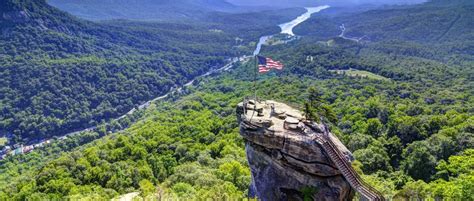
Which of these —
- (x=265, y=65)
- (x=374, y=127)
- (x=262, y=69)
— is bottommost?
(x=374, y=127)

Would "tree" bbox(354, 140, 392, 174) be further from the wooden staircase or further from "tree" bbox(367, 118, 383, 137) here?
the wooden staircase

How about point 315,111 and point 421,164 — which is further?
point 421,164

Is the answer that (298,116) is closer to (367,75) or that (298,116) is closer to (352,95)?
(352,95)

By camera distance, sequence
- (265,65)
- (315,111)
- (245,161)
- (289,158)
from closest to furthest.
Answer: (289,158), (315,111), (265,65), (245,161)

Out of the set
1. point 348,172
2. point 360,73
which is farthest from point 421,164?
point 360,73

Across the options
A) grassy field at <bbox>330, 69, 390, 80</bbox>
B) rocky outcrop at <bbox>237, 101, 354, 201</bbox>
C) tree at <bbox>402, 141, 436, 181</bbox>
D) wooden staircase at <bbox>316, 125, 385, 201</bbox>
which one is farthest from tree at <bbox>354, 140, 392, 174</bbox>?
grassy field at <bbox>330, 69, 390, 80</bbox>

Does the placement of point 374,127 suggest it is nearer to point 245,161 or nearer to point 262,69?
point 245,161
